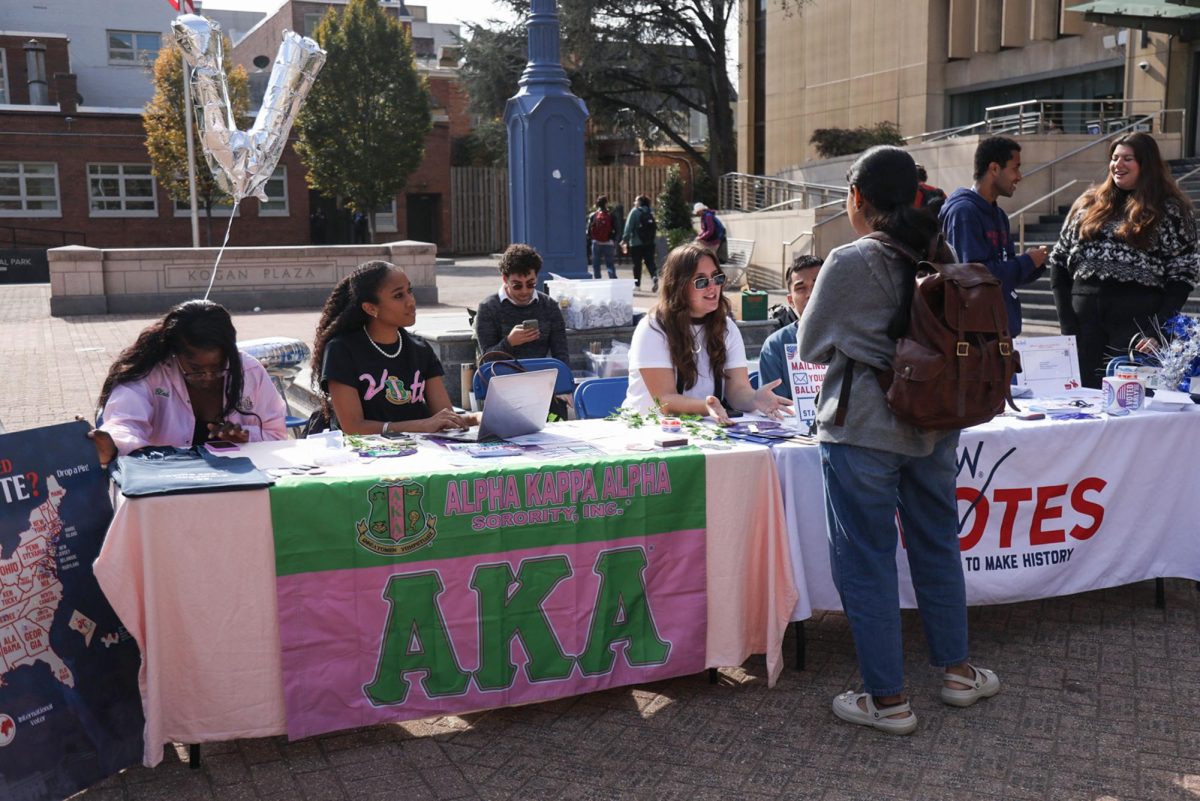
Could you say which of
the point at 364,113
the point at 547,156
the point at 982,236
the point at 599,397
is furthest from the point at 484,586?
the point at 364,113

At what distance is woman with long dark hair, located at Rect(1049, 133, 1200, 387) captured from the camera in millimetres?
5629

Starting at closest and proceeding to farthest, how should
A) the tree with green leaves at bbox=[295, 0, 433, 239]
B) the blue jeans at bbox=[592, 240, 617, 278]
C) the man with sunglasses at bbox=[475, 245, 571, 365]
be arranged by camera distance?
the man with sunglasses at bbox=[475, 245, 571, 365] < the blue jeans at bbox=[592, 240, 617, 278] < the tree with green leaves at bbox=[295, 0, 433, 239]

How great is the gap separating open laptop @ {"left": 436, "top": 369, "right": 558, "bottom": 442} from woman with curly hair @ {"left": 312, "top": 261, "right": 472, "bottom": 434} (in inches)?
9.6

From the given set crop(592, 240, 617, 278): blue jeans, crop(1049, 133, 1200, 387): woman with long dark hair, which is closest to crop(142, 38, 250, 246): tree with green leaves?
crop(592, 240, 617, 278): blue jeans

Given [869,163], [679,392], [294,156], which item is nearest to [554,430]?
[679,392]

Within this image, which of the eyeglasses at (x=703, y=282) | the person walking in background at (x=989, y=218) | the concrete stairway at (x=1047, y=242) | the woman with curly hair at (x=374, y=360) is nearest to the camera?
the woman with curly hair at (x=374, y=360)

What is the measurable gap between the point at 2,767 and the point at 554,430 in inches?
88.3

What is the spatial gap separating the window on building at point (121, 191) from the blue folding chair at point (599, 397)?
33.2 metres

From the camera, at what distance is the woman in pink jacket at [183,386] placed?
3.91m

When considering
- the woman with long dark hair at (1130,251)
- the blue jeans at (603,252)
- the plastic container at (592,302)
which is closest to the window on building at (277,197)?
the blue jeans at (603,252)

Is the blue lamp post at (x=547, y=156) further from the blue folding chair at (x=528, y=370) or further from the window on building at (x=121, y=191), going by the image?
the window on building at (x=121, y=191)

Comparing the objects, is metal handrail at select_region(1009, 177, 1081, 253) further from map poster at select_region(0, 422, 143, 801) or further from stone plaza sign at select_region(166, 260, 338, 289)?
map poster at select_region(0, 422, 143, 801)

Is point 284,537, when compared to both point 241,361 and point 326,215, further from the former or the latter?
point 326,215

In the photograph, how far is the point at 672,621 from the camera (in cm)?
390
